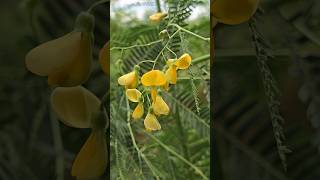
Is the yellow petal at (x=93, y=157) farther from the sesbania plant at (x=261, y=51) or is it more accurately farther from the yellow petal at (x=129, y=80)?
the sesbania plant at (x=261, y=51)

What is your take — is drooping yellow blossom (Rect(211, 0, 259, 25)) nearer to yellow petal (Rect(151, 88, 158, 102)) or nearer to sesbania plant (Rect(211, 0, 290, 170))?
sesbania plant (Rect(211, 0, 290, 170))

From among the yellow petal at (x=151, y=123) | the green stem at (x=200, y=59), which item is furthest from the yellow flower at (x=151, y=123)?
the green stem at (x=200, y=59)

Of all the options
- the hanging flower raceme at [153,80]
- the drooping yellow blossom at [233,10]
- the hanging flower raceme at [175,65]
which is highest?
the drooping yellow blossom at [233,10]

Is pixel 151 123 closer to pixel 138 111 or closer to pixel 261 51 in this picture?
pixel 138 111

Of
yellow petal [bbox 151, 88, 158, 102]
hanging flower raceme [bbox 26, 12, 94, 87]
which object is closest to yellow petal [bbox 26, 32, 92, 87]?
hanging flower raceme [bbox 26, 12, 94, 87]

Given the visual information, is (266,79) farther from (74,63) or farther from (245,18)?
(74,63)

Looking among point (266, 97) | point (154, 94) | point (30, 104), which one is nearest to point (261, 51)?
point (266, 97)
